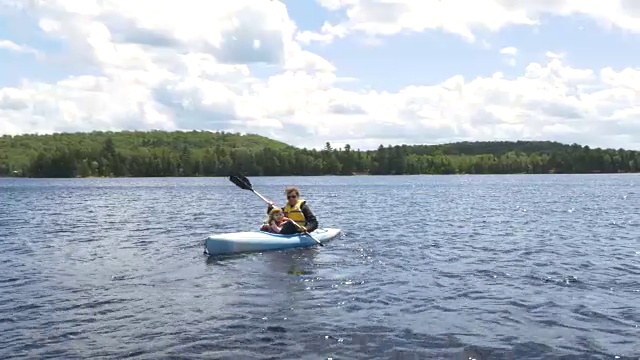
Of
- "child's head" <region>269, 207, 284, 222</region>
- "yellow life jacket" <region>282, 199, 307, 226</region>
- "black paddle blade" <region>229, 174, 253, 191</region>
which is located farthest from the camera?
"black paddle blade" <region>229, 174, 253, 191</region>

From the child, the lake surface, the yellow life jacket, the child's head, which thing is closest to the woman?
the yellow life jacket

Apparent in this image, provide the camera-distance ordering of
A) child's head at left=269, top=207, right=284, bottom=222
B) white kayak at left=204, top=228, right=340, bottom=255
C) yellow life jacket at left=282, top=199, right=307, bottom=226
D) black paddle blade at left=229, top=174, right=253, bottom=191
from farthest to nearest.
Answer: black paddle blade at left=229, top=174, right=253, bottom=191
yellow life jacket at left=282, top=199, right=307, bottom=226
child's head at left=269, top=207, right=284, bottom=222
white kayak at left=204, top=228, right=340, bottom=255

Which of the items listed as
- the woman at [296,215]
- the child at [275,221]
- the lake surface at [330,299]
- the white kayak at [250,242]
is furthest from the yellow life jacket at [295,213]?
the lake surface at [330,299]

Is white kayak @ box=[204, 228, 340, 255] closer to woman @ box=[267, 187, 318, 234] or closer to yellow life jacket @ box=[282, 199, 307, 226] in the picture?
woman @ box=[267, 187, 318, 234]

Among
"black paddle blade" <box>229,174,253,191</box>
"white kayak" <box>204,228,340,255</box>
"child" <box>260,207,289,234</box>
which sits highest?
"black paddle blade" <box>229,174,253,191</box>

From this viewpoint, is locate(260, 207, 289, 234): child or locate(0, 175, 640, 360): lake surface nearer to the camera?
locate(0, 175, 640, 360): lake surface

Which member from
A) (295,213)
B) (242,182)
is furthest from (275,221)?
(242,182)

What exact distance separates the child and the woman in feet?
0.77

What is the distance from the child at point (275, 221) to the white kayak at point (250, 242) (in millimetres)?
489

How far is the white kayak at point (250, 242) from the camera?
2430cm

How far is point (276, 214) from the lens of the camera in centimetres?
2636

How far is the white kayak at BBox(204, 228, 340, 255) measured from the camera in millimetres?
24297

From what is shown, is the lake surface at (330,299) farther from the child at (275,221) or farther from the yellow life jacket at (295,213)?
the yellow life jacket at (295,213)

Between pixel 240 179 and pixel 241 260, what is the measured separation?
829cm
